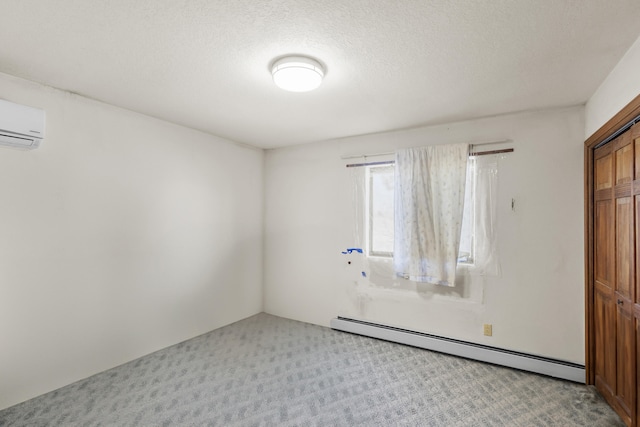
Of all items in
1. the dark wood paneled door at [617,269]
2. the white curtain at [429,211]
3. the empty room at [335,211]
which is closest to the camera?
the empty room at [335,211]

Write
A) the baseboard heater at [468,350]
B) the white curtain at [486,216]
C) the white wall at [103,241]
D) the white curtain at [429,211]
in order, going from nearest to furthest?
A: the white wall at [103,241], the baseboard heater at [468,350], the white curtain at [486,216], the white curtain at [429,211]

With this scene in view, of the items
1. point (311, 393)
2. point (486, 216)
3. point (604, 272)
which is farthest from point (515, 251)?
point (311, 393)

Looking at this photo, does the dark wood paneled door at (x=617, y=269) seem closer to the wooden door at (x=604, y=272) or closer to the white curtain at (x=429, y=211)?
the wooden door at (x=604, y=272)

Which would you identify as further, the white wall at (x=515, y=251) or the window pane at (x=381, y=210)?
the window pane at (x=381, y=210)

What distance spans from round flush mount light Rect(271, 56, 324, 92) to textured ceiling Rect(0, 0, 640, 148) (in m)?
0.07

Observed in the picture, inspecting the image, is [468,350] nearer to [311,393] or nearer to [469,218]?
[469,218]

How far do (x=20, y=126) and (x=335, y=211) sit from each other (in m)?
2.94

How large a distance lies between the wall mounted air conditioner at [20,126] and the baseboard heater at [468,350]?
10.9ft

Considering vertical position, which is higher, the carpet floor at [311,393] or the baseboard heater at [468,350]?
the baseboard heater at [468,350]

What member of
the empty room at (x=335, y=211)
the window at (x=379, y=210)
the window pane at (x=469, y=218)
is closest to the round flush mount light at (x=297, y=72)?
the empty room at (x=335, y=211)

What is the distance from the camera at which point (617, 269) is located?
2078 millimetres

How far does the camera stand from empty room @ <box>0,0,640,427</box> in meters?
1.73

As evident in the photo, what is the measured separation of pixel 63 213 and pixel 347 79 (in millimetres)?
2484

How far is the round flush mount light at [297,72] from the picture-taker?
75.1 inches
